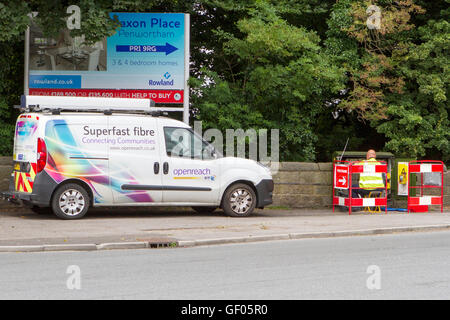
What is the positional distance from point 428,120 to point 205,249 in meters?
10.9

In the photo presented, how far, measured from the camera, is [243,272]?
949cm

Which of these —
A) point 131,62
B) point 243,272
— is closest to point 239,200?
point 131,62

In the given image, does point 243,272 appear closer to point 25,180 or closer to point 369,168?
point 25,180

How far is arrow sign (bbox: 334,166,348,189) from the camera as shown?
60.2ft

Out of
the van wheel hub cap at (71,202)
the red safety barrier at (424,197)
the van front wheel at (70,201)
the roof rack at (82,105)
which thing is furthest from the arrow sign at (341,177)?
the van wheel hub cap at (71,202)

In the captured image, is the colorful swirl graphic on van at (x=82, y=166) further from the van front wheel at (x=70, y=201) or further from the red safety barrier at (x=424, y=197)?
the red safety barrier at (x=424, y=197)

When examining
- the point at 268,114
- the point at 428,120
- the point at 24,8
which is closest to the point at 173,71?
the point at 268,114

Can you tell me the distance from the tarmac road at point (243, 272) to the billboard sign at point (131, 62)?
755cm

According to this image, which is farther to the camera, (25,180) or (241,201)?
(241,201)

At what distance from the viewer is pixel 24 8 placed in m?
16.7

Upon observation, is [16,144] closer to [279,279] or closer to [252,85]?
[252,85]

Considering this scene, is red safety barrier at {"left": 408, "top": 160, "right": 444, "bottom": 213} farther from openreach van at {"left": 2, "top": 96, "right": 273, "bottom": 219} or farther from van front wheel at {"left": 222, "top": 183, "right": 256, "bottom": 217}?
van front wheel at {"left": 222, "top": 183, "right": 256, "bottom": 217}

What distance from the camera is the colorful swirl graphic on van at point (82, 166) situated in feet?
48.5

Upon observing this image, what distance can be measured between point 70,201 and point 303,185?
645 centimetres
